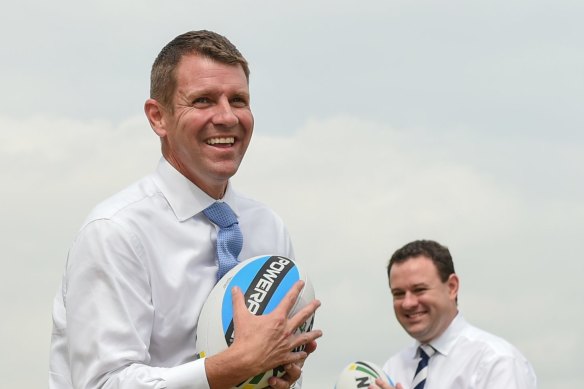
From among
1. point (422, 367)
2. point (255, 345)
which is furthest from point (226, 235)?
point (422, 367)

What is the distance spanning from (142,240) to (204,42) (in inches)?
37.0

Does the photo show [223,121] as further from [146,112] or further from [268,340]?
[268,340]

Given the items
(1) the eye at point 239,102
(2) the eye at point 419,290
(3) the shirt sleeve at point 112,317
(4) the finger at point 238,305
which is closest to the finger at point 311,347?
(4) the finger at point 238,305

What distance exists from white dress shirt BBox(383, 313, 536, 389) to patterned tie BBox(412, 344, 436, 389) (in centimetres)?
4

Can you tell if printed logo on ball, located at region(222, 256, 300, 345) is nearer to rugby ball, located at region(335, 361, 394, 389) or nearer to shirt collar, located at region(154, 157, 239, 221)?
shirt collar, located at region(154, 157, 239, 221)

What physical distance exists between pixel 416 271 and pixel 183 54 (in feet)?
17.5

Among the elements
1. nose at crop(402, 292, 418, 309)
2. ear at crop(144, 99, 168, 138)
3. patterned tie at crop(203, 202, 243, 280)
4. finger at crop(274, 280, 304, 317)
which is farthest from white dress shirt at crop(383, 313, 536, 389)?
ear at crop(144, 99, 168, 138)

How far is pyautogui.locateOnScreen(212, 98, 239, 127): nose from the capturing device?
4301 millimetres

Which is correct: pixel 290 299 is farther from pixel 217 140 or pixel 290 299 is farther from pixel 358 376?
pixel 358 376

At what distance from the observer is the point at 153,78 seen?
4.60 meters

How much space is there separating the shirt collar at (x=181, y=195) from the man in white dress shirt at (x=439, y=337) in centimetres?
477

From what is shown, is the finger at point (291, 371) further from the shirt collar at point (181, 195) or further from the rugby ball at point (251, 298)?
the shirt collar at point (181, 195)

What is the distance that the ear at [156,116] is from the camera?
452 centimetres

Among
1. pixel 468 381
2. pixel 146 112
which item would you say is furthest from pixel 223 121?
pixel 468 381
